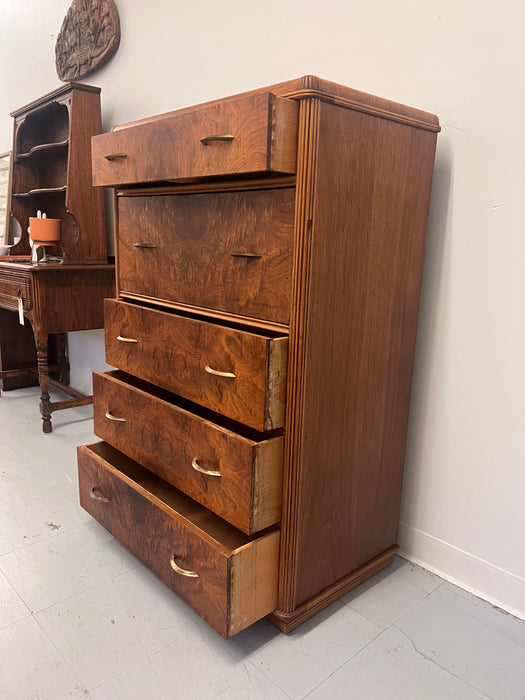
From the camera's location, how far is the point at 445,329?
4.37 feet

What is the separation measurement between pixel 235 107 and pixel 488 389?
0.88 m

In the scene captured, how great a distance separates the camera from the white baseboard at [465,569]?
1257mm

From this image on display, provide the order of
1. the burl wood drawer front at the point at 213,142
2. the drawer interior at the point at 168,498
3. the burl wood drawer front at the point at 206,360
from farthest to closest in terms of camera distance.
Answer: the drawer interior at the point at 168,498, the burl wood drawer front at the point at 206,360, the burl wood drawer front at the point at 213,142

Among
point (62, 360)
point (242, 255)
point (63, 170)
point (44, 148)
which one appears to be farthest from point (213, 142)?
point (62, 360)

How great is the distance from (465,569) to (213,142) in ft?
3.97

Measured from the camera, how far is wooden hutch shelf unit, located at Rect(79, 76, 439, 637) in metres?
0.98

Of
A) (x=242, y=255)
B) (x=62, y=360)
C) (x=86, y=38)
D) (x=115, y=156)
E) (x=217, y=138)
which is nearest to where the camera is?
(x=217, y=138)

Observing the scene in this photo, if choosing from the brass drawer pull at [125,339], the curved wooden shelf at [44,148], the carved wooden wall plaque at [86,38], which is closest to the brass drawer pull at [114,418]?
the brass drawer pull at [125,339]

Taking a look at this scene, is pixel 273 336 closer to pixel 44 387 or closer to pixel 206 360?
pixel 206 360

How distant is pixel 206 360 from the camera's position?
114 centimetres

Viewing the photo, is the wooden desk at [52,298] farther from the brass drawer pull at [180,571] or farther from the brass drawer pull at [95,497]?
the brass drawer pull at [180,571]

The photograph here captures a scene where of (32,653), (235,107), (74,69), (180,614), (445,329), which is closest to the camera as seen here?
(235,107)

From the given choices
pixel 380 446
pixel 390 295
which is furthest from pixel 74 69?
pixel 380 446

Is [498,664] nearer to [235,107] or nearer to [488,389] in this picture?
[488,389]
